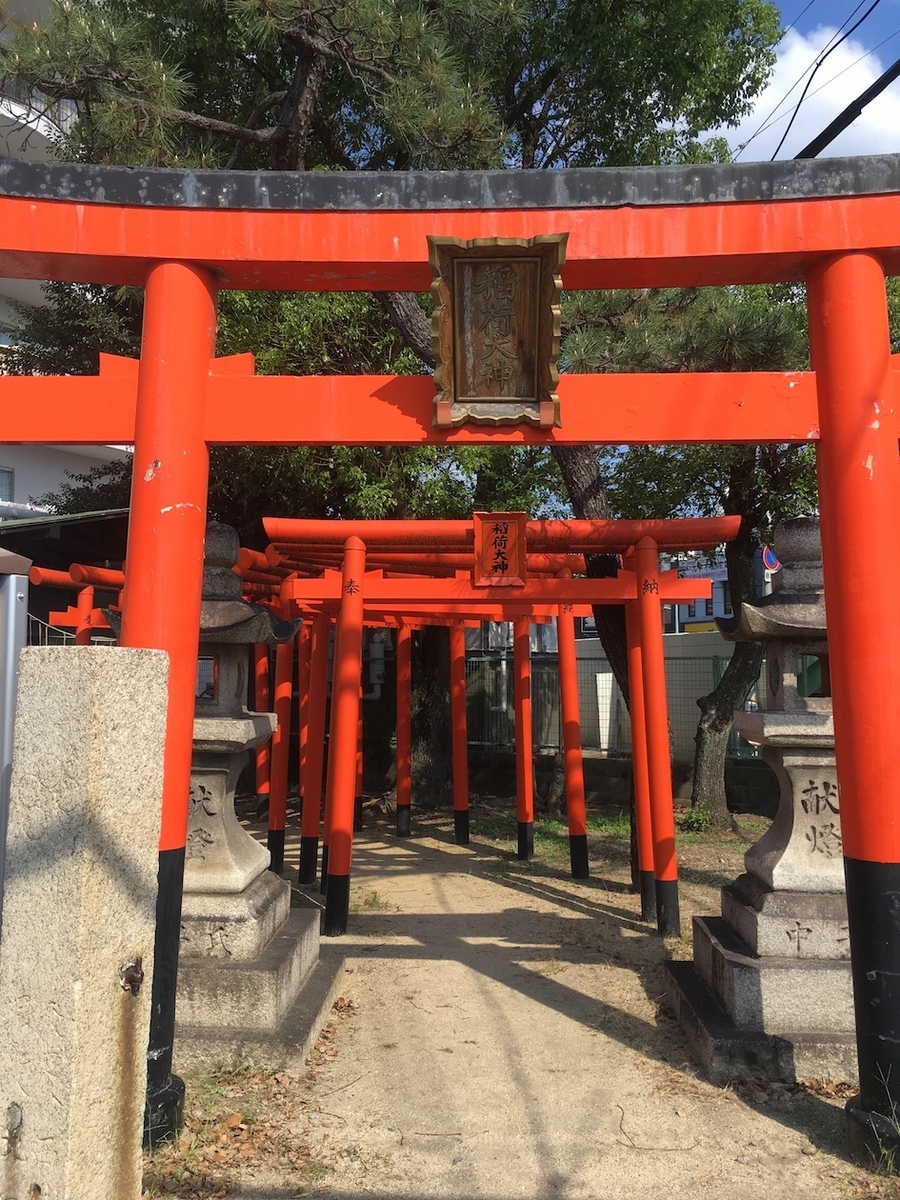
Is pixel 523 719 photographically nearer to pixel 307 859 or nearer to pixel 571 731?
pixel 571 731

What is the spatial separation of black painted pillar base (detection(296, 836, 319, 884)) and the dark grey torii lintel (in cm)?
709

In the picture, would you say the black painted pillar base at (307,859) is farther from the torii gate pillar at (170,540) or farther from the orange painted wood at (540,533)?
the torii gate pillar at (170,540)

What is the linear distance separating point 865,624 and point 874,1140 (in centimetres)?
213

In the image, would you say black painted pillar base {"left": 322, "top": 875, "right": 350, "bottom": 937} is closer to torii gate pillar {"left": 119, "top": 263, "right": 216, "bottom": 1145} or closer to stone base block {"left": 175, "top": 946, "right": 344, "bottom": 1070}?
stone base block {"left": 175, "top": 946, "right": 344, "bottom": 1070}

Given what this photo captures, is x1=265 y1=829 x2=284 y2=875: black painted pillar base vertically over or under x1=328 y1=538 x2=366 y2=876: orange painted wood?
under

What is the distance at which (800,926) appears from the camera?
4.79 meters

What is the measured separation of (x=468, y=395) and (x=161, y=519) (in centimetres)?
161

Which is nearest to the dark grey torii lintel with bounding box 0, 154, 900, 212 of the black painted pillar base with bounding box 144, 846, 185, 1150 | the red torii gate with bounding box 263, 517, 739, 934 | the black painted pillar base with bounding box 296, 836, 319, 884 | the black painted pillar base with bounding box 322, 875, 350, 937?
the black painted pillar base with bounding box 144, 846, 185, 1150

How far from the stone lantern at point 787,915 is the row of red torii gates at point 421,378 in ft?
3.80

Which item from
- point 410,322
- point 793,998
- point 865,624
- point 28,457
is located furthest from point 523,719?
point 28,457

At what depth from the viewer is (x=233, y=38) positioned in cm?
913

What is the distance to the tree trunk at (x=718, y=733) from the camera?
479 inches

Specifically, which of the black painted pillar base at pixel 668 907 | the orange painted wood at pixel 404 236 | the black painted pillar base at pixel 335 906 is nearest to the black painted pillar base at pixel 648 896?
the black painted pillar base at pixel 668 907

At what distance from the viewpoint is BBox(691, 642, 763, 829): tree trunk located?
12.2 m
